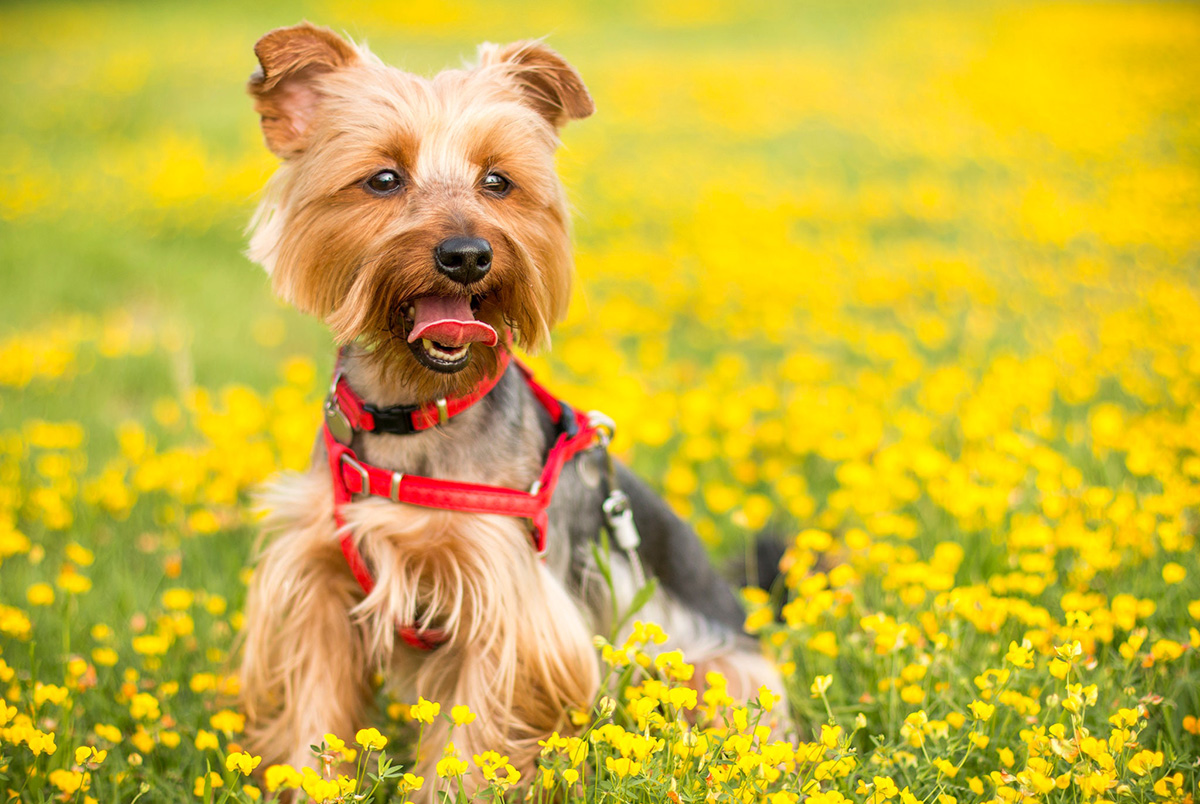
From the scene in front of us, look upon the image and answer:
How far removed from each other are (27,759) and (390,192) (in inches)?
74.6

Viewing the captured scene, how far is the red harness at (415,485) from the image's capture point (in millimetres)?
2688

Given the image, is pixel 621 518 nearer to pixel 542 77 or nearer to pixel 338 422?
pixel 338 422

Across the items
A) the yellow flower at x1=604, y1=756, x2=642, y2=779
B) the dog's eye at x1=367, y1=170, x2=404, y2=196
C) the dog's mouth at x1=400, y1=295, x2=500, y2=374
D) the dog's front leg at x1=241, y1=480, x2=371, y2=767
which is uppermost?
the dog's eye at x1=367, y1=170, x2=404, y2=196

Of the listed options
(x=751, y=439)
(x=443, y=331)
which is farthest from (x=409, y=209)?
(x=751, y=439)

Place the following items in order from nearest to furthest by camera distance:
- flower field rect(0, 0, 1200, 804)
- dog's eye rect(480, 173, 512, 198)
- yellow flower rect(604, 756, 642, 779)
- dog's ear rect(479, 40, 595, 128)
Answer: yellow flower rect(604, 756, 642, 779), flower field rect(0, 0, 1200, 804), dog's eye rect(480, 173, 512, 198), dog's ear rect(479, 40, 595, 128)

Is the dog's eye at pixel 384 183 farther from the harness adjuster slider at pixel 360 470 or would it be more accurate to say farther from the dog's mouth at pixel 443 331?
the harness adjuster slider at pixel 360 470

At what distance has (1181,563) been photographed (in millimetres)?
3588

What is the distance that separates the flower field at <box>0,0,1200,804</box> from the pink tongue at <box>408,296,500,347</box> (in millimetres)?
993

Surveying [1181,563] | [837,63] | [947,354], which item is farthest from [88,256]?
[837,63]

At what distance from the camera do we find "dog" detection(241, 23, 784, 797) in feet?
8.73

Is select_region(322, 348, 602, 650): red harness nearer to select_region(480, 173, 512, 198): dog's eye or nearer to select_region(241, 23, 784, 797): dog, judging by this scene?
select_region(241, 23, 784, 797): dog

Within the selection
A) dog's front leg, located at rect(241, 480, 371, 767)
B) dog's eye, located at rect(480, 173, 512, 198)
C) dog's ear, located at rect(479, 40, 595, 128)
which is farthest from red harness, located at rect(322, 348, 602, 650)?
dog's ear, located at rect(479, 40, 595, 128)

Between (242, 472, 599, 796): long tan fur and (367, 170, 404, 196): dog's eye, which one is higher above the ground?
(367, 170, 404, 196): dog's eye

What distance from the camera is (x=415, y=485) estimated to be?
2.68m
